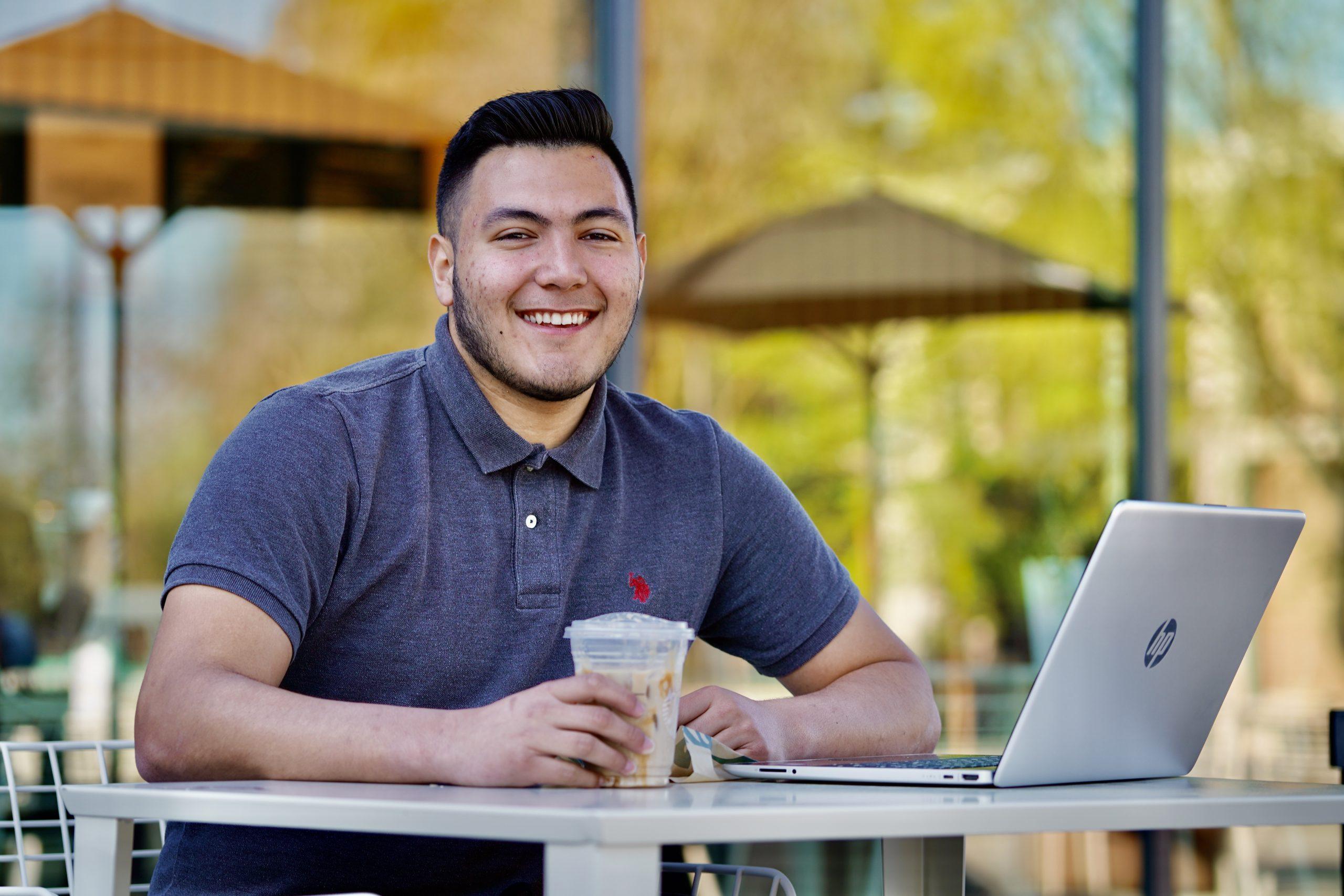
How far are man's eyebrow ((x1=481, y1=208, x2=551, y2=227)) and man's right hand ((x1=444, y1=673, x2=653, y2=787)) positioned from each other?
2.38 feet

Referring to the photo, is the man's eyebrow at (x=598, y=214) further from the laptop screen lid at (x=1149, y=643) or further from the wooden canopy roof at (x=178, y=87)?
the wooden canopy roof at (x=178, y=87)

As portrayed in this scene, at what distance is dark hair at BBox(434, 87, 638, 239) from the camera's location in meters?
1.84

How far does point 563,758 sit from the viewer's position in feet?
4.09

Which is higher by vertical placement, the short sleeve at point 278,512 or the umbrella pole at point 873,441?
the umbrella pole at point 873,441

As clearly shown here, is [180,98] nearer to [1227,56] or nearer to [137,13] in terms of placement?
[137,13]

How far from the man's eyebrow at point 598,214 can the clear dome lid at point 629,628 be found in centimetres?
70

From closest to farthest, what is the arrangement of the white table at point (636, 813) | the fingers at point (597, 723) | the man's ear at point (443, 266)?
the white table at point (636, 813) < the fingers at point (597, 723) < the man's ear at point (443, 266)

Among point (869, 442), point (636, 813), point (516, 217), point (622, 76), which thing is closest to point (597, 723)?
point (636, 813)

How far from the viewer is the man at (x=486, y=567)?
1.37m

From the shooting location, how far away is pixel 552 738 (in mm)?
1230

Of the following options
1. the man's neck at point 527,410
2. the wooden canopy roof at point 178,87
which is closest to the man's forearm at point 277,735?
the man's neck at point 527,410

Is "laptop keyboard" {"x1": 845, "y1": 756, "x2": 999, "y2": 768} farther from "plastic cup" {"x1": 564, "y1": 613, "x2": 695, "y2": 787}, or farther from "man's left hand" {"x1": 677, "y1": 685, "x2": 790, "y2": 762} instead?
"plastic cup" {"x1": 564, "y1": 613, "x2": 695, "y2": 787}

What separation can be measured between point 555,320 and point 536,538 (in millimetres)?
284

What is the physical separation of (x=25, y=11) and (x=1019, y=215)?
2473 mm
